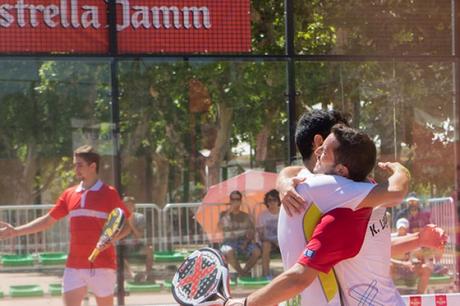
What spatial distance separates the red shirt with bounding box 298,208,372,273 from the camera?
3518 mm

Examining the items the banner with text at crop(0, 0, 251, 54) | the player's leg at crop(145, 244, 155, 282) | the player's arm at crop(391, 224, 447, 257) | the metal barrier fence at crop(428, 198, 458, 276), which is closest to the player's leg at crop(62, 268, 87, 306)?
the player's leg at crop(145, 244, 155, 282)

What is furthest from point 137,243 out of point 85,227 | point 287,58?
point 287,58

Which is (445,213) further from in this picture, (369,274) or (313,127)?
(369,274)

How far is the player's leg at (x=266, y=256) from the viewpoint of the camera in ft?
32.7

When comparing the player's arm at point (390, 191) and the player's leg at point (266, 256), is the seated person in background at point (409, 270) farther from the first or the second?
the player's arm at point (390, 191)

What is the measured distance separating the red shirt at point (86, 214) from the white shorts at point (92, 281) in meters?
0.09

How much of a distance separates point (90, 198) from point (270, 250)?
6.97ft

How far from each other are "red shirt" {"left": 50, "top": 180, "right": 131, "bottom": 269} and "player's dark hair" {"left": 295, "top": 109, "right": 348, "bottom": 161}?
4.57m

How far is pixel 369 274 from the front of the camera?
12.2 feet

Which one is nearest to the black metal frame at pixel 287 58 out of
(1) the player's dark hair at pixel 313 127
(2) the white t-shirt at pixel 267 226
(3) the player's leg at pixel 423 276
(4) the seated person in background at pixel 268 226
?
(3) the player's leg at pixel 423 276

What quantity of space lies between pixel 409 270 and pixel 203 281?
6789mm

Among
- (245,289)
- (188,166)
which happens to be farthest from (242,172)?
(245,289)

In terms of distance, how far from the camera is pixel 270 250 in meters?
10.0

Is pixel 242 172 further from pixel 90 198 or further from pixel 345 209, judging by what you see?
pixel 345 209
